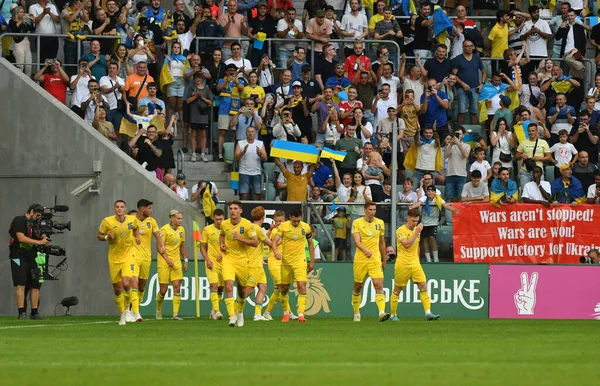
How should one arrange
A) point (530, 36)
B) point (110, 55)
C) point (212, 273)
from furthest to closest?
point (530, 36), point (110, 55), point (212, 273)

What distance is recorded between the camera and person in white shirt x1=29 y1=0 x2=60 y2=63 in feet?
96.7

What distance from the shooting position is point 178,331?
19.4 metres

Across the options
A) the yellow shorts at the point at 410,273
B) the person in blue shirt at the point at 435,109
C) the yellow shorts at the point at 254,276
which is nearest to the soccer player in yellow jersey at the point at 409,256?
the yellow shorts at the point at 410,273

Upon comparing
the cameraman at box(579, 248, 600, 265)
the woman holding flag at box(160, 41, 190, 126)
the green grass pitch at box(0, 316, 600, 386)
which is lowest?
the green grass pitch at box(0, 316, 600, 386)

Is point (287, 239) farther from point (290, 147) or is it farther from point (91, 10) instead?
point (91, 10)

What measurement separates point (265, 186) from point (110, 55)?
4908 millimetres

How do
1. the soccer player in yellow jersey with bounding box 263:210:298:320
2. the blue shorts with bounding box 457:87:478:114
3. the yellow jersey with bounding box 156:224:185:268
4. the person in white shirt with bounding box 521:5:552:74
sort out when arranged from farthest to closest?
the person in white shirt with bounding box 521:5:552:74, the blue shorts with bounding box 457:87:478:114, the yellow jersey with bounding box 156:224:185:268, the soccer player in yellow jersey with bounding box 263:210:298:320

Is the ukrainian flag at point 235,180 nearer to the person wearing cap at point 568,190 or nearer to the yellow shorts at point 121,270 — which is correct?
the yellow shorts at point 121,270

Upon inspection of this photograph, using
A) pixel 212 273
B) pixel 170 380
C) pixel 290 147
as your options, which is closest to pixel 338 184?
pixel 290 147

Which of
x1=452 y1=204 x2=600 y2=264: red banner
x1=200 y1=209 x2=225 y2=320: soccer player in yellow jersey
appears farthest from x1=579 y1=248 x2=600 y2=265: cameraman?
x1=200 y1=209 x2=225 y2=320: soccer player in yellow jersey

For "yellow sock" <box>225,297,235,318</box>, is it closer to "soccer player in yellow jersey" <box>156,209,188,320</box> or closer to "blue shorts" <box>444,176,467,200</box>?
"soccer player in yellow jersey" <box>156,209,188,320</box>

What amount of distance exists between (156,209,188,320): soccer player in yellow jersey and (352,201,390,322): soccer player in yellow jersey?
12.0 ft

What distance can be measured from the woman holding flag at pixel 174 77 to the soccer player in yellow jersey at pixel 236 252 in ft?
28.1

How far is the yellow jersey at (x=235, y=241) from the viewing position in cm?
2139
